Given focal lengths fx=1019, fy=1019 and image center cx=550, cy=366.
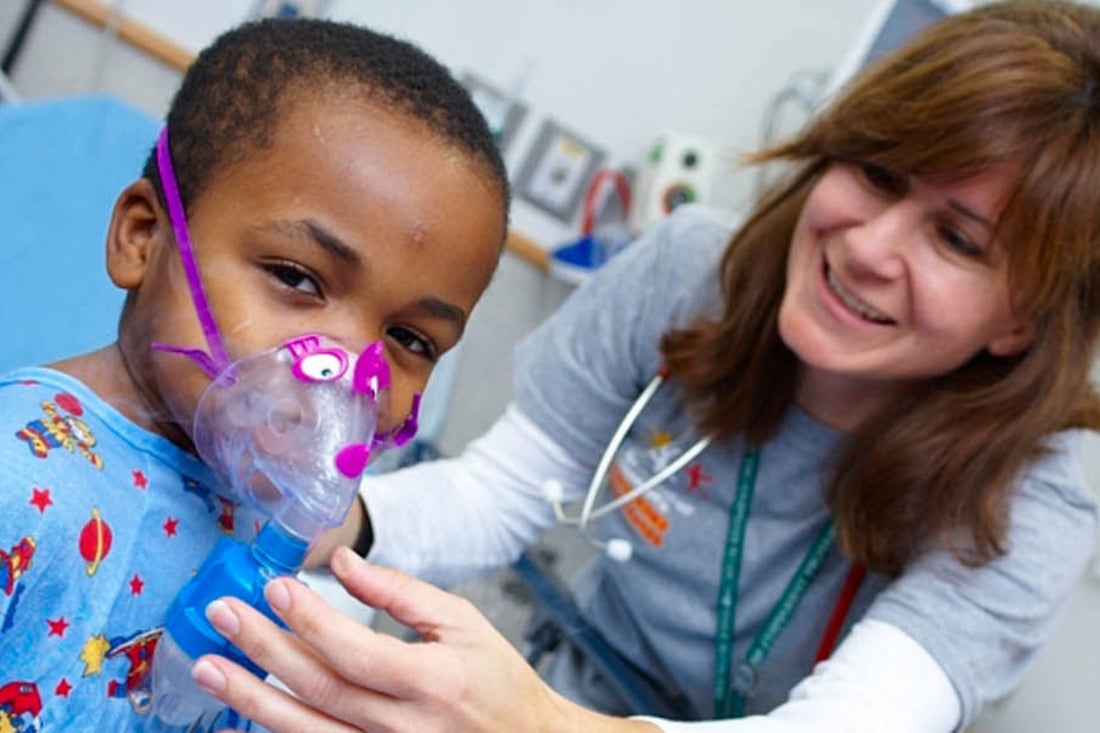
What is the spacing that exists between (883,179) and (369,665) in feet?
2.70

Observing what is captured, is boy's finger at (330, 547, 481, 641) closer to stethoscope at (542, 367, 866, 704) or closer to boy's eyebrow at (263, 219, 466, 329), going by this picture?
boy's eyebrow at (263, 219, 466, 329)

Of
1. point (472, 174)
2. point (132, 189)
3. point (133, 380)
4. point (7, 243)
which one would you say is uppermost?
point (472, 174)

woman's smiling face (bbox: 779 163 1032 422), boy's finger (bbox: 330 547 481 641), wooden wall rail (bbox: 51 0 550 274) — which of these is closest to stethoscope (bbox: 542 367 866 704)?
woman's smiling face (bbox: 779 163 1032 422)

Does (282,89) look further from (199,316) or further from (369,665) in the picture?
(369,665)

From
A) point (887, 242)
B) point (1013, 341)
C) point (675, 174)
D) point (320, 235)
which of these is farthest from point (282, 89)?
point (675, 174)

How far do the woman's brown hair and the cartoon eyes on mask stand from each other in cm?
69

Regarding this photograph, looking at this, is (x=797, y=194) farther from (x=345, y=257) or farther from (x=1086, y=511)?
(x=345, y=257)

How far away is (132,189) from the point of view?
75cm

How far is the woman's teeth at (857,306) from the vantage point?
3.76 feet

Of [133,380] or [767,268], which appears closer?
[133,380]

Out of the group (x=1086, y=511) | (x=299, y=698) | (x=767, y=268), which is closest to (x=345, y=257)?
(x=299, y=698)

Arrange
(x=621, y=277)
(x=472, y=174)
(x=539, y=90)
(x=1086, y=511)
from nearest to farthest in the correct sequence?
(x=472, y=174) < (x=1086, y=511) < (x=621, y=277) < (x=539, y=90)

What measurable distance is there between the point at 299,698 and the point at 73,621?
157mm

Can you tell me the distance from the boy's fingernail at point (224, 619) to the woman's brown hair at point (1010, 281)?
32.1 inches
